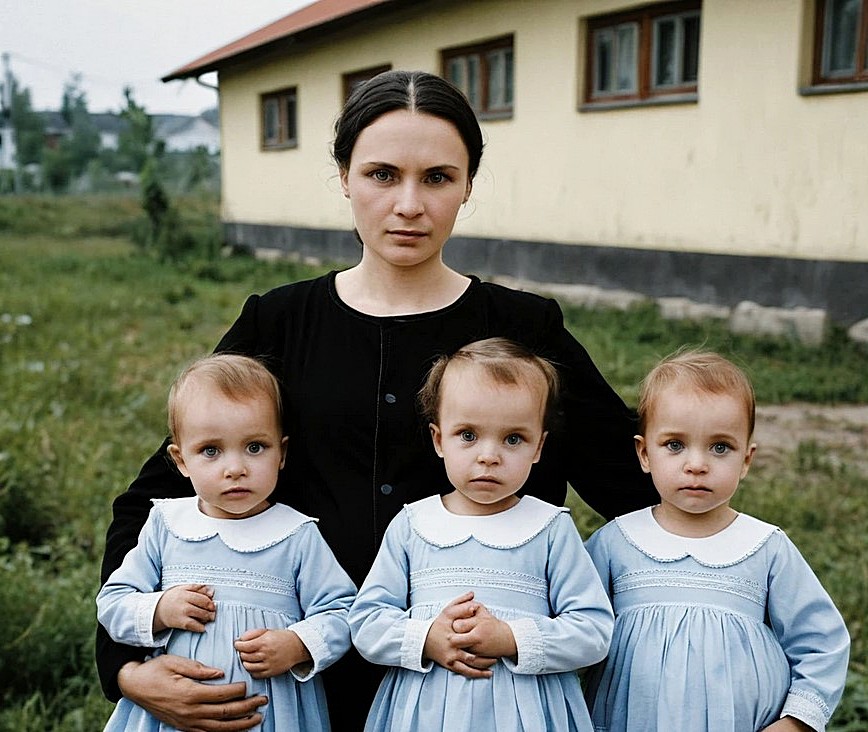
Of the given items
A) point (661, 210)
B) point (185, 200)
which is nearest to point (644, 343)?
point (661, 210)

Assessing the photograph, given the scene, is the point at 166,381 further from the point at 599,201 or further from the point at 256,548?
the point at 256,548

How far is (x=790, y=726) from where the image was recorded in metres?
1.95

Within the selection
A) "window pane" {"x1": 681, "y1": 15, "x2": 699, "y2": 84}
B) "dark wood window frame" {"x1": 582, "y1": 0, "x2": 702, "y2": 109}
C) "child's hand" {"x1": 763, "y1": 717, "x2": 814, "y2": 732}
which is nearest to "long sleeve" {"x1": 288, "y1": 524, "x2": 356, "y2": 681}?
"child's hand" {"x1": 763, "y1": 717, "x2": 814, "y2": 732}

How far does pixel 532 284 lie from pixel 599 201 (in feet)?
4.20

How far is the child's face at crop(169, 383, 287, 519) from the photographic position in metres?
2.11

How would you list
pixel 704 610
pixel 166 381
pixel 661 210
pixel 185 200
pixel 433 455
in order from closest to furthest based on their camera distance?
1. pixel 704 610
2. pixel 433 455
3. pixel 166 381
4. pixel 661 210
5. pixel 185 200

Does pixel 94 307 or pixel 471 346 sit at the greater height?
pixel 471 346

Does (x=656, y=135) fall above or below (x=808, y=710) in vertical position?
above

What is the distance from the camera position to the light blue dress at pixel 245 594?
2.06 metres

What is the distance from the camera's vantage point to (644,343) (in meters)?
8.80

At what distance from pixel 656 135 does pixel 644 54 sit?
0.85 metres

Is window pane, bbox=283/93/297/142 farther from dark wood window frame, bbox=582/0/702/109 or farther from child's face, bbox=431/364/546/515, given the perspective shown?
child's face, bbox=431/364/546/515

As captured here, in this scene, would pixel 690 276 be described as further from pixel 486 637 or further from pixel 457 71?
pixel 486 637

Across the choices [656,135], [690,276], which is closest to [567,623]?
[690,276]
